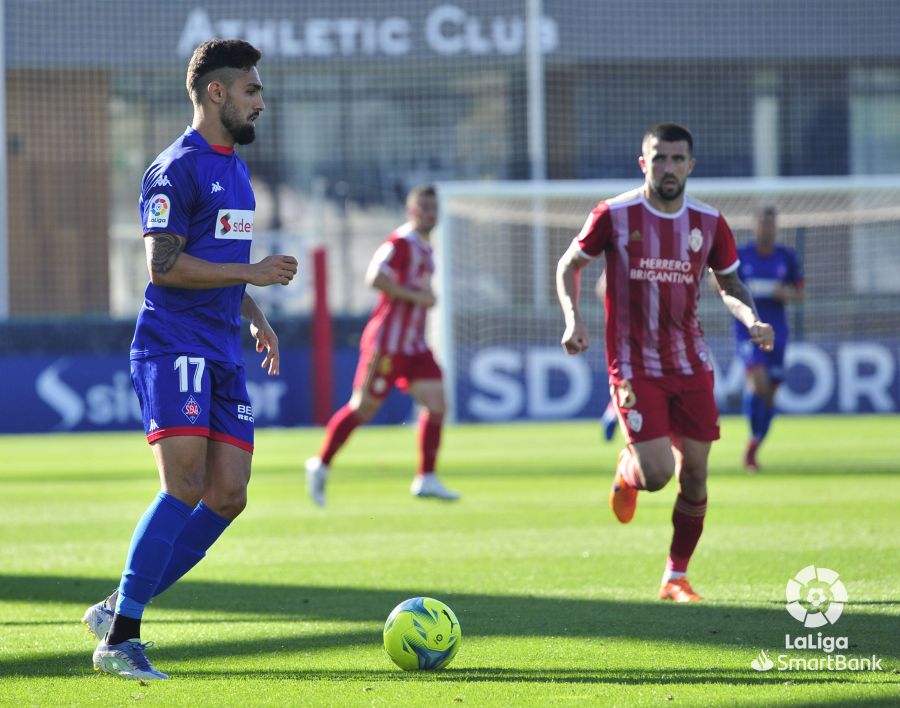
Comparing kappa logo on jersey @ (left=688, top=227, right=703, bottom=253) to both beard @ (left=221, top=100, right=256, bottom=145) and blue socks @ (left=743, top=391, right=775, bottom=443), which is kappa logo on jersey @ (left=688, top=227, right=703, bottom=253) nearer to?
beard @ (left=221, top=100, right=256, bottom=145)

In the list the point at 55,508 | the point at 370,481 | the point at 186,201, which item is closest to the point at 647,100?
the point at 370,481

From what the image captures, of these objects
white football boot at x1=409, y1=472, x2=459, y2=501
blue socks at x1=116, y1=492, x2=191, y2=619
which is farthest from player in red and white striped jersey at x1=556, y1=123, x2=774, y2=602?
white football boot at x1=409, y1=472, x2=459, y2=501

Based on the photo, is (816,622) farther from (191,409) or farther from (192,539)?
(191,409)

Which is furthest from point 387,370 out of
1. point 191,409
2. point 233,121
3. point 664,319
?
point 191,409

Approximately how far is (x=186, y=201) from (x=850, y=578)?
3716 mm

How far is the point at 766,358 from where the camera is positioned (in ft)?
42.1

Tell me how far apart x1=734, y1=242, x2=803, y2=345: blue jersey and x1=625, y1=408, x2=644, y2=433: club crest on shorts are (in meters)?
6.58

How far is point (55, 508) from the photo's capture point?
1107cm

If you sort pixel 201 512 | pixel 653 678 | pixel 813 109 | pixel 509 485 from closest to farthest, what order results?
pixel 653 678 < pixel 201 512 < pixel 509 485 < pixel 813 109

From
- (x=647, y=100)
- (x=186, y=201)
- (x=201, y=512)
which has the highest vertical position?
(x=647, y=100)

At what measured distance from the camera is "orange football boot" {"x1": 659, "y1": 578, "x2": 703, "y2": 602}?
6.35m

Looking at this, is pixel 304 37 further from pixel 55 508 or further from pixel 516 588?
pixel 516 588

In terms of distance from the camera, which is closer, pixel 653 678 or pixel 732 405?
pixel 653 678

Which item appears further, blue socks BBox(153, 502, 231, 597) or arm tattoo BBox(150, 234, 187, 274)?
blue socks BBox(153, 502, 231, 597)
